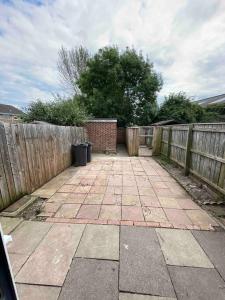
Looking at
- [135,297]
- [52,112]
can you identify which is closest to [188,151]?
[135,297]

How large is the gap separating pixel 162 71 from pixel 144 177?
12.2 metres

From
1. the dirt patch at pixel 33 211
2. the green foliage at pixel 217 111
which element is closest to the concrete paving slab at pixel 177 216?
the dirt patch at pixel 33 211

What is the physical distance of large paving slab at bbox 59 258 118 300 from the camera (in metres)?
1.55

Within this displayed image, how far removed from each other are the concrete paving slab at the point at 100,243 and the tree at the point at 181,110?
Answer: 1379 centimetres

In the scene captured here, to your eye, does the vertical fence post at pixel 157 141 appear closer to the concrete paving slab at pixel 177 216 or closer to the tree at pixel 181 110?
the concrete paving slab at pixel 177 216

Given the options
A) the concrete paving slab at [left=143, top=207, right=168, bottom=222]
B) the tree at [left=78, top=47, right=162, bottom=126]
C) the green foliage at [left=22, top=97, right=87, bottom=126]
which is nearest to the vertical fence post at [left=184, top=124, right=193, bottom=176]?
the concrete paving slab at [left=143, top=207, right=168, bottom=222]

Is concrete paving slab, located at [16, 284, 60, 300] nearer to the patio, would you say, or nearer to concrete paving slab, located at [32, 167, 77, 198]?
the patio

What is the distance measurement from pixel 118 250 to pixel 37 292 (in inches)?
38.9

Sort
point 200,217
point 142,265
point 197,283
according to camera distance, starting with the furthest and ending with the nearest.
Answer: point 200,217 → point 142,265 → point 197,283

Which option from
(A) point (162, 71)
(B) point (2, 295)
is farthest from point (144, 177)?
(A) point (162, 71)

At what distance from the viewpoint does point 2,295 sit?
76cm

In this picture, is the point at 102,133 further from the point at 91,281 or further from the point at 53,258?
the point at 91,281

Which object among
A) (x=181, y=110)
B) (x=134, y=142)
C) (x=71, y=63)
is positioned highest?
(x=71, y=63)

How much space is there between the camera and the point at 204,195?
3863mm
